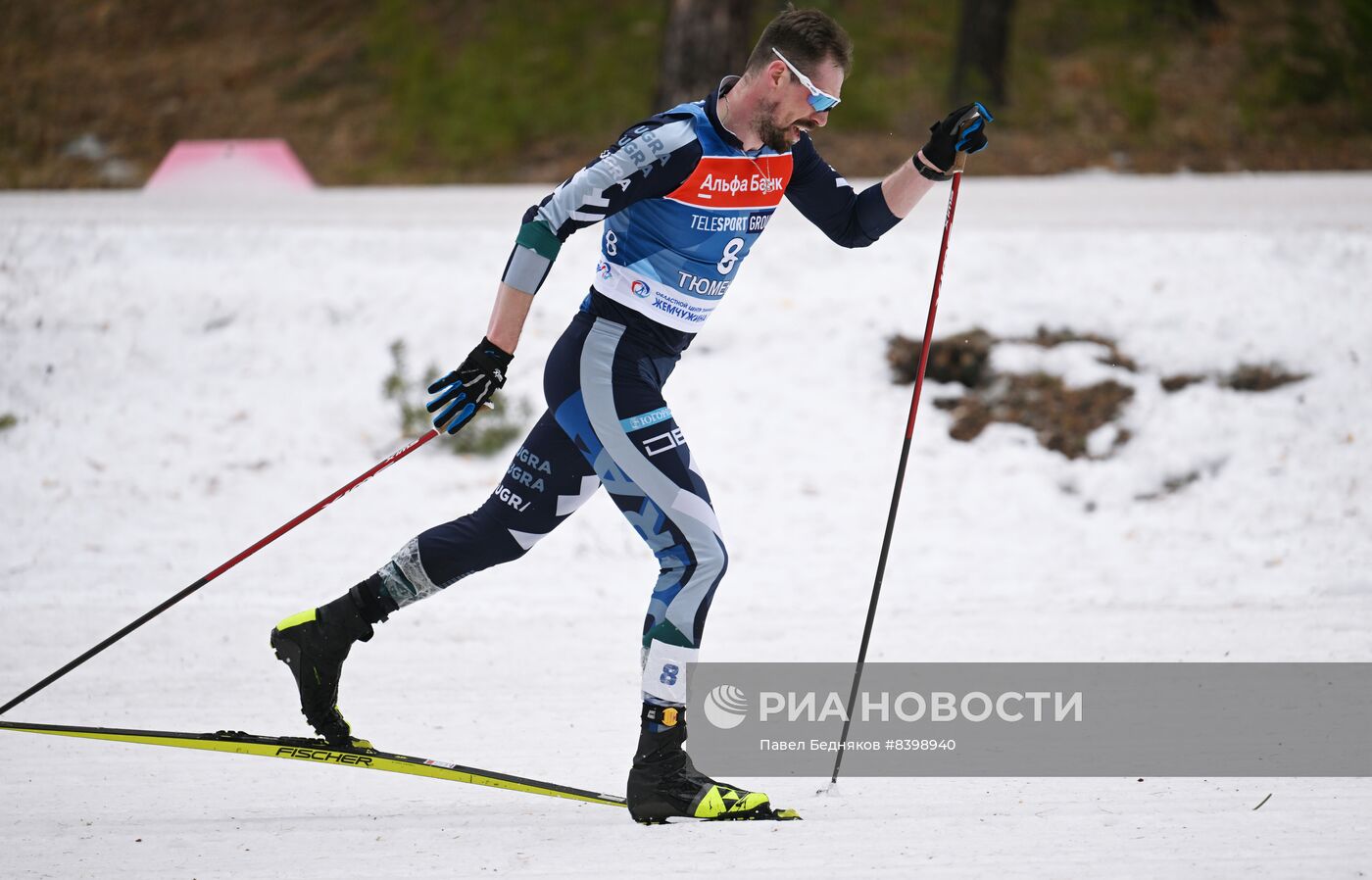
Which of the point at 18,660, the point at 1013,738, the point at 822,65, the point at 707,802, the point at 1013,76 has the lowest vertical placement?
the point at 1013,76

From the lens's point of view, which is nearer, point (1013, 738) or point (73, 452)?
point (1013, 738)

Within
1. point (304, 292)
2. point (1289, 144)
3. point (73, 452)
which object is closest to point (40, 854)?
point (73, 452)

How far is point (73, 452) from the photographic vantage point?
7238 mm

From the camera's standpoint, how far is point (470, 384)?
3.38m

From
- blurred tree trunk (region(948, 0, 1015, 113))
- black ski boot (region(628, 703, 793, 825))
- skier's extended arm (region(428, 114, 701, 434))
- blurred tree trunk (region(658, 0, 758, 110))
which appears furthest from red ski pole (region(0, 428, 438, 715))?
blurred tree trunk (region(948, 0, 1015, 113))

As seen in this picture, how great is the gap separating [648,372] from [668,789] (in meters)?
1.15

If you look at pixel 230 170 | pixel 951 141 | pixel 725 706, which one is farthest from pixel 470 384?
pixel 230 170

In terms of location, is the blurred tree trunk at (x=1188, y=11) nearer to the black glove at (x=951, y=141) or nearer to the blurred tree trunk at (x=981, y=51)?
the blurred tree trunk at (x=981, y=51)

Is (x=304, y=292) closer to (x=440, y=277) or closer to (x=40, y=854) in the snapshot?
(x=440, y=277)

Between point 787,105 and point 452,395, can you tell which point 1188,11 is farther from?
→ point 452,395

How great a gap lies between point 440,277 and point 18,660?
13.5ft

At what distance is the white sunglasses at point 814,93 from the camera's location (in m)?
3.42

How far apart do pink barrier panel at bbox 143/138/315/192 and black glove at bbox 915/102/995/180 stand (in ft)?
31.4

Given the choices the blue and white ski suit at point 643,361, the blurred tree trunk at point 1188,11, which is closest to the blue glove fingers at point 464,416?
the blue and white ski suit at point 643,361
